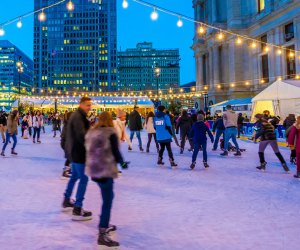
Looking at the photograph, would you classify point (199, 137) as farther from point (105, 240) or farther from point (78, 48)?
point (78, 48)

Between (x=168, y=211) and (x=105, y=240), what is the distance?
1584mm

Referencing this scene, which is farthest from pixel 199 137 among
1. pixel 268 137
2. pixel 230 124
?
pixel 230 124

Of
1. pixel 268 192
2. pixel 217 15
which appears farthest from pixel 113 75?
pixel 268 192

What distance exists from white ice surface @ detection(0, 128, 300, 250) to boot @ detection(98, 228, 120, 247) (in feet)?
0.34

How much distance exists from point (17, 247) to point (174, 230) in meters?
1.85

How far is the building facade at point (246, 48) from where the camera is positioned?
116ft

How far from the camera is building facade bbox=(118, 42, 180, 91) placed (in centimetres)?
15675

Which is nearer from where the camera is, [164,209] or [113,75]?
[164,209]

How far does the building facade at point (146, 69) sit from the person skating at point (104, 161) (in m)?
149

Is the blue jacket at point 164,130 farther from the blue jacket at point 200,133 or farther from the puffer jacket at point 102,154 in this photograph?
the puffer jacket at point 102,154

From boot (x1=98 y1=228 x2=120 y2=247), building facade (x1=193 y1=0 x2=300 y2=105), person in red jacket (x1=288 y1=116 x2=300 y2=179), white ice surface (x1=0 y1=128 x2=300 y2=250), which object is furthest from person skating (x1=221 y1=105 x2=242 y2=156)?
building facade (x1=193 y1=0 x2=300 y2=105)

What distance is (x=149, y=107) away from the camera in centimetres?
4534

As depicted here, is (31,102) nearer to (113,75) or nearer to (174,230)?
(174,230)

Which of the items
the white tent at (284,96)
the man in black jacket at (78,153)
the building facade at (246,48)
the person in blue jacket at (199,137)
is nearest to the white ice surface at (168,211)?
the man in black jacket at (78,153)
